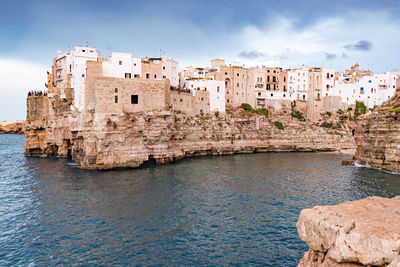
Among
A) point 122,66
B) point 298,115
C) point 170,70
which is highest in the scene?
point 170,70

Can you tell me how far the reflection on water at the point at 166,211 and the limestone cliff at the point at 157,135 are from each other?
3241mm

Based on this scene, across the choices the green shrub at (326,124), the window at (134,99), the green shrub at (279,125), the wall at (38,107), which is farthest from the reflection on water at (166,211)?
the green shrub at (326,124)

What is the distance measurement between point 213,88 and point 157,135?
22.1 meters

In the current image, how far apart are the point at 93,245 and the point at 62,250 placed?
168 centimetres

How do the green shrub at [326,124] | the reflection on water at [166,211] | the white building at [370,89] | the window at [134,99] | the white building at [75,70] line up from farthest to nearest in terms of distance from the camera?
1. the white building at [370,89]
2. the green shrub at [326,124]
3. the white building at [75,70]
4. the window at [134,99]
5. the reflection on water at [166,211]

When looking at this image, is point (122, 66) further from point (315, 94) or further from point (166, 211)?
point (315, 94)

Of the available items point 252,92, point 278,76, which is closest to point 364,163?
point 252,92

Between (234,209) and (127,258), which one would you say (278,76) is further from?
(127,258)

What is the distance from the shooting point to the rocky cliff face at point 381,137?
1571 inches

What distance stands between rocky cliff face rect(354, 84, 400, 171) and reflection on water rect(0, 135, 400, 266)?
3.56 meters

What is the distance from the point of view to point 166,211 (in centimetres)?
2417

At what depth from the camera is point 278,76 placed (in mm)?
78750

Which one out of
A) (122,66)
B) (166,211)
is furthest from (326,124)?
(166,211)

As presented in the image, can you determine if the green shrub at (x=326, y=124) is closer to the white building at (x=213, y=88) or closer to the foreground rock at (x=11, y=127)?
the white building at (x=213, y=88)
